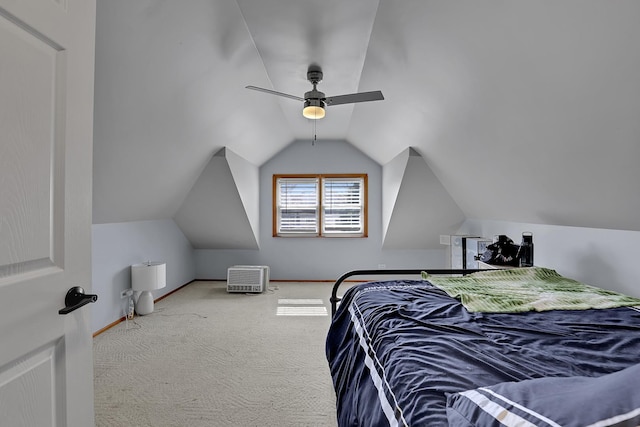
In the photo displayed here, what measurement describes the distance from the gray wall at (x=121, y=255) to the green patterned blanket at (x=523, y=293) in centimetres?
314

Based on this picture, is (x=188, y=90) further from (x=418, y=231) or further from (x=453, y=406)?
(x=418, y=231)

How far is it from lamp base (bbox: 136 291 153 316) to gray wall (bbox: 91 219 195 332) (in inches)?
6.5

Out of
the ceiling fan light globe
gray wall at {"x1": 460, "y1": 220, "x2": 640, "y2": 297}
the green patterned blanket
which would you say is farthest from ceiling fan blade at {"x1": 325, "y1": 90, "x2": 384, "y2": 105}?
gray wall at {"x1": 460, "y1": 220, "x2": 640, "y2": 297}

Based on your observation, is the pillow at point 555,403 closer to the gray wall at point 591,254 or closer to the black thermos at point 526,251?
the gray wall at point 591,254

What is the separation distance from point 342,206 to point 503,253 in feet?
10.1

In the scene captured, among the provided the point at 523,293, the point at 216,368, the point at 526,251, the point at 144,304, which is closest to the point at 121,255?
the point at 144,304

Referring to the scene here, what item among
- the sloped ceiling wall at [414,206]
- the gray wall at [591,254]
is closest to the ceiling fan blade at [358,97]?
the sloped ceiling wall at [414,206]

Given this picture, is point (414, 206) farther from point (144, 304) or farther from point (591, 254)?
point (144, 304)

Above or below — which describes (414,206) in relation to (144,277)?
above

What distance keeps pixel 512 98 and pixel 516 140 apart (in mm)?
442

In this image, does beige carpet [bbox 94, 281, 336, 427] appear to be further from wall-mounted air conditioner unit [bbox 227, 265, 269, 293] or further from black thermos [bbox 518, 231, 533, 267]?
black thermos [bbox 518, 231, 533, 267]

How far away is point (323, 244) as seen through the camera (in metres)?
5.68

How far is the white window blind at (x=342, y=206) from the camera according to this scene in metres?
5.75

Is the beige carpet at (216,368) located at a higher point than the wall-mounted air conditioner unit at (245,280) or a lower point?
lower
